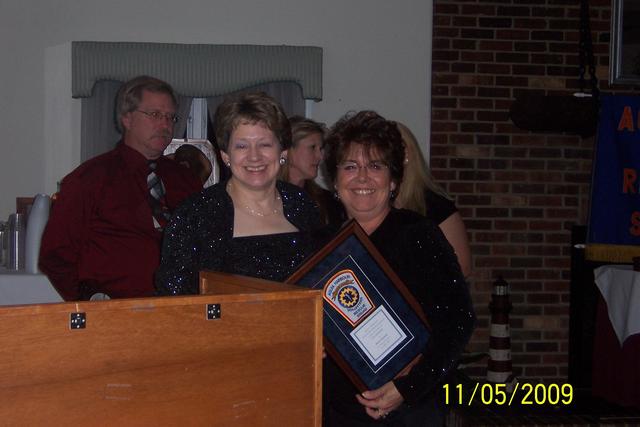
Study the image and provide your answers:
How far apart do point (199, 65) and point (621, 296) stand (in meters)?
2.96

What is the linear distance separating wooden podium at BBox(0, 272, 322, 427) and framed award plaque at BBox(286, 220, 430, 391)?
32 cm

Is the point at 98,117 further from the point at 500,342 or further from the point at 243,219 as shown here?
the point at 243,219

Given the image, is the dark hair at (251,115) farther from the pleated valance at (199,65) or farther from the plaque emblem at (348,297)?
the pleated valance at (199,65)

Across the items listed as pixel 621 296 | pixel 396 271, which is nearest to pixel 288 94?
pixel 621 296

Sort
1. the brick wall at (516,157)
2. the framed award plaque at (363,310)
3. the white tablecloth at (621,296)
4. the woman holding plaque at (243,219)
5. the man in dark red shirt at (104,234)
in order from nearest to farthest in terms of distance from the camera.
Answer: the framed award plaque at (363,310)
the woman holding plaque at (243,219)
the man in dark red shirt at (104,234)
the white tablecloth at (621,296)
the brick wall at (516,157)

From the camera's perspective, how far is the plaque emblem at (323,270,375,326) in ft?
5.49

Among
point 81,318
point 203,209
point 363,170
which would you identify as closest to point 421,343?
point 363,170

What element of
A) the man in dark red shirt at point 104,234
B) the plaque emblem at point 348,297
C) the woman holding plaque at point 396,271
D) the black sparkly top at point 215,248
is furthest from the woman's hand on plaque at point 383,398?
the man in dark red shirt at point 104,234

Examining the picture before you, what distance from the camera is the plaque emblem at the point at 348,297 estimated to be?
1672 millimetres

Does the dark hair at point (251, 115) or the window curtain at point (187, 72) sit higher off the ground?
the window curtain at point (187, 72)

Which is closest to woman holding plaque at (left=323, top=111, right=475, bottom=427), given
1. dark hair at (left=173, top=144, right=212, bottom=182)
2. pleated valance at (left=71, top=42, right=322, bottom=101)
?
dark hair at (left=173, top=144, right=212, bottom=182)

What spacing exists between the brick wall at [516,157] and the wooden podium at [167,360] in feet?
13.0

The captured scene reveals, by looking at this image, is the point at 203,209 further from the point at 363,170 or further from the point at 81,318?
the point at 81,318
